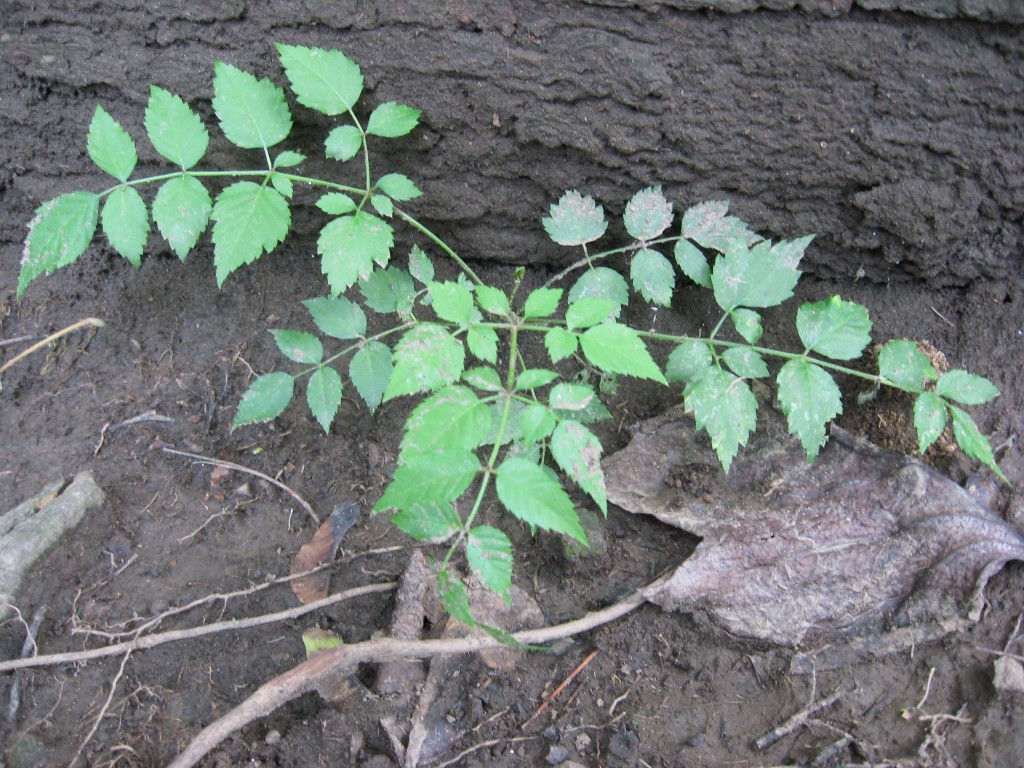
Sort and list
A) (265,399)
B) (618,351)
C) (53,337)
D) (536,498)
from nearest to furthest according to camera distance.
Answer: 1. (536,498)
2. (618,351)
3. (265,399)
4. (53,337)

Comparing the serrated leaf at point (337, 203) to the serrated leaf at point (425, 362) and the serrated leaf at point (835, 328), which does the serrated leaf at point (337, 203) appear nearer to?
the serrated leaf at point (425, 362)

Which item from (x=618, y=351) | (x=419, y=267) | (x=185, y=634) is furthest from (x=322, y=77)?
(x=185, y=634)

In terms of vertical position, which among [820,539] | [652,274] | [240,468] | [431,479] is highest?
[652,274]

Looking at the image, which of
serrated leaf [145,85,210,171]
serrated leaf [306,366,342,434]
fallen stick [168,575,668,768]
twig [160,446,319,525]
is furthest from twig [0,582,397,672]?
serrated leaf [145,85,210,171]

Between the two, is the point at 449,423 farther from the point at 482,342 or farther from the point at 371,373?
the point at 371,373

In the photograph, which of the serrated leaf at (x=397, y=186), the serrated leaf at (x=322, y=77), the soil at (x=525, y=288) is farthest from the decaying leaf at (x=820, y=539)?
the serrated leaf at (x=322, y=77)
